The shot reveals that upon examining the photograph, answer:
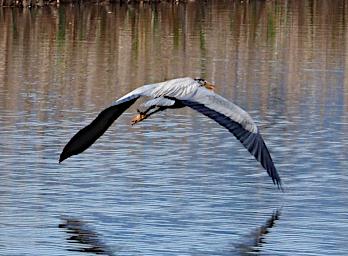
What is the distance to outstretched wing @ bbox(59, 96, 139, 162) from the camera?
355 inches

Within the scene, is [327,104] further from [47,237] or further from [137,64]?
[47,237]

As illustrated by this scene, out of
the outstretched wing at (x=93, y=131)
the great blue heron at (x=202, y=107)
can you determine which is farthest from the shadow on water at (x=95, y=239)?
the outstretched wing at (x=93, y=131)

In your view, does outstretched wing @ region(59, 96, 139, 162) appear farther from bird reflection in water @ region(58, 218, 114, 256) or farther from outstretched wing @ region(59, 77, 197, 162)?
bird reflection in water @ region(58, 218, 114, 256)

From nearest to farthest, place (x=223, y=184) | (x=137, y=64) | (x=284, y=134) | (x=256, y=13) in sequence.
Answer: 1. (x=223, y=184)
2. (x=284, y=134)
3. (x=137, y=64)
4. (x=256, y=13)

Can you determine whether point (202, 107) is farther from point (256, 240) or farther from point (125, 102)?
point (256, 240)

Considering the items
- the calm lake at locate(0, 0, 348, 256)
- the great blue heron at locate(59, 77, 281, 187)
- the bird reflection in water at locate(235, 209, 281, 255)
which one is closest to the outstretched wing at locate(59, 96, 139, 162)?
the great blue heron at locate(59, 77, 281, 187)

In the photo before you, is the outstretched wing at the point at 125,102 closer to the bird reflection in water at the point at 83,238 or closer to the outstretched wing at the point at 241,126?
the outstretched wing at the point at 241,126

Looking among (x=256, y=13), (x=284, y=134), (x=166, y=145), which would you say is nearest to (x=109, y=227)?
(x=166, y=145)

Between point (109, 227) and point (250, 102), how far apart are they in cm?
675

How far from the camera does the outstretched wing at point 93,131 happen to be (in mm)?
9023

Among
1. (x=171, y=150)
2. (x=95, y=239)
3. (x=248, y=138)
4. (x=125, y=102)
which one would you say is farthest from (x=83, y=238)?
(x=171, y=150)

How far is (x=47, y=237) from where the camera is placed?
339 inches

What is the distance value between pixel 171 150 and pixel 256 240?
357cm

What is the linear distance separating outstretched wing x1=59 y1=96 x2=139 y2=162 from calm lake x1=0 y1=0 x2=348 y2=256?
426mm
